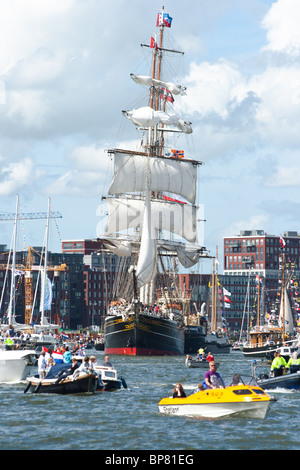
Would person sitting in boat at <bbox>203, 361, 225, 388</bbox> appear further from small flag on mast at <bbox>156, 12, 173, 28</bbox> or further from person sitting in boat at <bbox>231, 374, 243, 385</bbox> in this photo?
small flag on mast at <bbox>156, 12, 173, 28</bbox>

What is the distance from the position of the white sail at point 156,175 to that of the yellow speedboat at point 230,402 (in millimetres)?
89058

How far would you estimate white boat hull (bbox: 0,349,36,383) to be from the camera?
55.2 m

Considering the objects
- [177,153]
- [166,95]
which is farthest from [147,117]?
[166,95]

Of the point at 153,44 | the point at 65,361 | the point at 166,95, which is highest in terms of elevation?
the point at 153,44

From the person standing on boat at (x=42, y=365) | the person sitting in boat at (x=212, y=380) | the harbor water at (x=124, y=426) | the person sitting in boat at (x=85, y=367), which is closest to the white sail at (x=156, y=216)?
the person standing on boat at (x=42, y=365)

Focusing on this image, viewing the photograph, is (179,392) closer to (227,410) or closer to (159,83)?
(227,410)

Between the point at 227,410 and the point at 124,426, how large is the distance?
13.7 feet

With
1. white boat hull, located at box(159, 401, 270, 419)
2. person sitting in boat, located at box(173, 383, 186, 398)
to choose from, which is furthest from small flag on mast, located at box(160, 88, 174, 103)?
white boat hull, located at box(159, 401, 270, 419)

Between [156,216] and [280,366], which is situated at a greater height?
[156,216]

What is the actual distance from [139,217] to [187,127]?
17.9 meters

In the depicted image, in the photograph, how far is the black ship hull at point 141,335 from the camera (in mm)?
105875

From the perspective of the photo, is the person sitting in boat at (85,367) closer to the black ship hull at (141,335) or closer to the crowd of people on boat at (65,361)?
the crowd of people on boat at (65,361)

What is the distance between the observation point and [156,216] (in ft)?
422

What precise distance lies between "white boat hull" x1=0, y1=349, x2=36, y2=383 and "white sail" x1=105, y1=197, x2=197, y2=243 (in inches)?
2646
